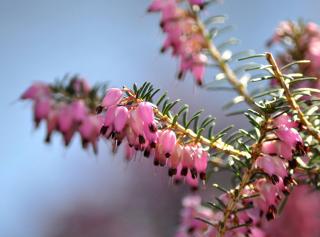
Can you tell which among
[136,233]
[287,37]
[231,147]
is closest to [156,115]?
[231,147]

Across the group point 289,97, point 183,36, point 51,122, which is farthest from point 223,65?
point 51,122

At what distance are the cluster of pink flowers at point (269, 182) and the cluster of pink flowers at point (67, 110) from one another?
0.41 metres

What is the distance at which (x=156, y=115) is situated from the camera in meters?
1.68

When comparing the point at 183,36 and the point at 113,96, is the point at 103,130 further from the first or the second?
the point at 183,36

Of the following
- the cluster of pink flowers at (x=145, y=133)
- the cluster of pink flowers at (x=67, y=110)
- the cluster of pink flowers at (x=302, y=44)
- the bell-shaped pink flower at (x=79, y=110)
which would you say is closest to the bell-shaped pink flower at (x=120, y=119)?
the cluster of pink flowers at (x=145, y=133)

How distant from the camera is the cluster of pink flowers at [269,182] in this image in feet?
5.10

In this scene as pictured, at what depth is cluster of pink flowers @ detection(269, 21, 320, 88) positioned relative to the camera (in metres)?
2.47

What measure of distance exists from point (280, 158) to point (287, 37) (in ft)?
3.75

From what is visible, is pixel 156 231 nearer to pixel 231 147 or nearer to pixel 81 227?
pixel 81 227

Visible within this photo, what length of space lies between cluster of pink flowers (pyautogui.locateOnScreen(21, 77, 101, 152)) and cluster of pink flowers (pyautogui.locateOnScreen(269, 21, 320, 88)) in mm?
962

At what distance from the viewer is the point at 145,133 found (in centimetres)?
158

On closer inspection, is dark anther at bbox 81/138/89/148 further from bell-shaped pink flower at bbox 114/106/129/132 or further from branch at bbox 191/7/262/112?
branch at bbox 191/7/262/112

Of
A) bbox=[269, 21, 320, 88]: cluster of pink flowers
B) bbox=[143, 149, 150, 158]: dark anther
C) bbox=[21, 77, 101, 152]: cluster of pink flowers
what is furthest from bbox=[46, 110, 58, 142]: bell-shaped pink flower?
bbox=[269, 21, 320, 88]: cluster of pink flowers

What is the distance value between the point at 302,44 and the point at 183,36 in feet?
2.29
